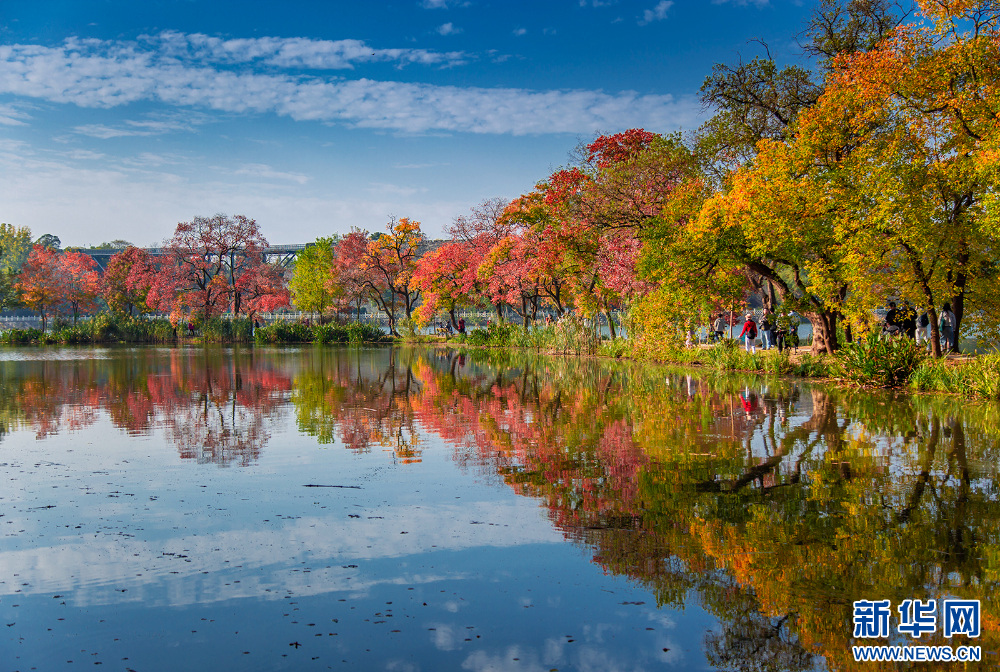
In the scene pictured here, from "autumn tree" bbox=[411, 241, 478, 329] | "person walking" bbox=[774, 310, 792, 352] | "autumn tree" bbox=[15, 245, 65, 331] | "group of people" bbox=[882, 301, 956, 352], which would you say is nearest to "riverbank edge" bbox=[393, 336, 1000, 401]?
"person walking" bbox=[774, 310, 792, 352]

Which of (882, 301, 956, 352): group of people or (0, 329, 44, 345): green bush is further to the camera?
(0, 329, 44, 345): green bush

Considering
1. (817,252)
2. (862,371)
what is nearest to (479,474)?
(862,371)

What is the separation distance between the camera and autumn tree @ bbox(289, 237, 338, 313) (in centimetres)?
6412

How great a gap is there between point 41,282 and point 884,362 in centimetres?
6721

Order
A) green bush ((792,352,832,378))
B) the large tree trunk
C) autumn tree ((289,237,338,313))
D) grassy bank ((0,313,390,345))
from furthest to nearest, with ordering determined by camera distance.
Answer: autumn tree ((289,237,338,313)) → grassy bank ((0,313,390,345)) → the large tree trunk → green bush ((792,352,832,378))

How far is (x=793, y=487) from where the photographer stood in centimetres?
776

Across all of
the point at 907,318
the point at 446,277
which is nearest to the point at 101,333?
the point at 446,277

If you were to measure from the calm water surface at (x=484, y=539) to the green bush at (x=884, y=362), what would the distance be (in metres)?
5.08

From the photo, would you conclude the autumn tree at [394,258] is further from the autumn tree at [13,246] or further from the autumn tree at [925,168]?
the autumn tree at [13,246]

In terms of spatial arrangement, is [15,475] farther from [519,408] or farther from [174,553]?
[519,408]

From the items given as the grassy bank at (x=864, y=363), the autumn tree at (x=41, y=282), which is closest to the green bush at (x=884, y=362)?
the grassy bank at (x=864, y=363)

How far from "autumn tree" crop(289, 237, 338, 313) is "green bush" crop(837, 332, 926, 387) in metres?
50.7

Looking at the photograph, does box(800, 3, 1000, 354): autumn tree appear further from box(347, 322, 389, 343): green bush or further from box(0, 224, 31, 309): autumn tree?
box(0, 224, 31, 309): autumn tree

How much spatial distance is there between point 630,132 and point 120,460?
84.7ft
